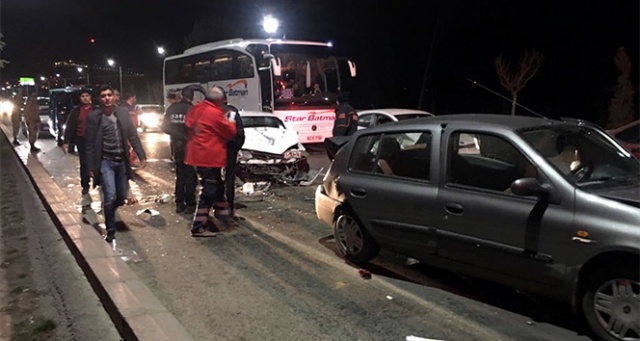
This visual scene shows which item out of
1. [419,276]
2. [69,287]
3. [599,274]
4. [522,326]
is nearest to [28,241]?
[69,287]

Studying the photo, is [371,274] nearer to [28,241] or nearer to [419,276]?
[419,276]

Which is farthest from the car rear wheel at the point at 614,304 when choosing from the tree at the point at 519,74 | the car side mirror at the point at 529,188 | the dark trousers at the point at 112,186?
the tree at the point at 519,74

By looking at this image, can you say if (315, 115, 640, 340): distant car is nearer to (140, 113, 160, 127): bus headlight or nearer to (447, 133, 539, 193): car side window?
(447, 133, 539, 193): car side window

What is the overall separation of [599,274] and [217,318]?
2804 mm

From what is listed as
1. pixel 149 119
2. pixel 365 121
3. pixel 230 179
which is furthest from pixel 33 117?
pixel 149 119

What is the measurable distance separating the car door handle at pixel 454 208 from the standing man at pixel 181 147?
4663 mm

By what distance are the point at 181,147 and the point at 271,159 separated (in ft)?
7.96

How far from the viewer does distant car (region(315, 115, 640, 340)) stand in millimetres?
3723

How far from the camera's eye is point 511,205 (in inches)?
165

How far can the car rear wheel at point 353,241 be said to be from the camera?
5.51 m

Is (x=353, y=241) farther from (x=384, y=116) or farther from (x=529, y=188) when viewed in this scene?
(x=384, y=116)

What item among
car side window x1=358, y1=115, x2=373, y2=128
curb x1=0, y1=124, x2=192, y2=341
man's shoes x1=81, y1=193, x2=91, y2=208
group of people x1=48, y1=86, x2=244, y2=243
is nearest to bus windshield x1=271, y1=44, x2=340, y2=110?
car side window x1=358, y1=115, x2=373, y2=128

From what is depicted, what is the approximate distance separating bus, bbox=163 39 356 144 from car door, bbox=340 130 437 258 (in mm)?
10701

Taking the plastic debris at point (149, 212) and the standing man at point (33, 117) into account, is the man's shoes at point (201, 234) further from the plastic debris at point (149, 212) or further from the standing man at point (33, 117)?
the standing man at point (33, 117)
